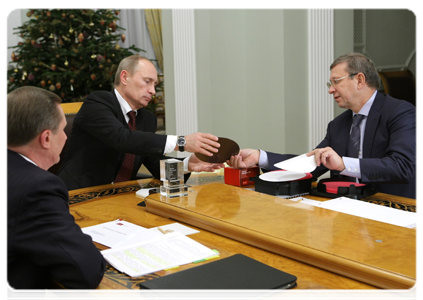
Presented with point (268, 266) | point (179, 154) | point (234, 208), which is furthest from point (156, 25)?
point (268, 266)

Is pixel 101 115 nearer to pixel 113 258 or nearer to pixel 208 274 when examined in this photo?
pixel 113 258

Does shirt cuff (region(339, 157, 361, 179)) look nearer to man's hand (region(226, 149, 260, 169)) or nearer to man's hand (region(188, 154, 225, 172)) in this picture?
man's hand (region(226, 149, 260, 169))

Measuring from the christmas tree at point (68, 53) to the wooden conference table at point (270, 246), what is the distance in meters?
4.04

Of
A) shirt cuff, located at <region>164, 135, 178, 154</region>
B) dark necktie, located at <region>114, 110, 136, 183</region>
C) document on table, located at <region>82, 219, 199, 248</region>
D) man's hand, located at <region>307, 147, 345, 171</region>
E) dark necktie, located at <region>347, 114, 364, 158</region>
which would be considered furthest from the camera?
dark necktie, located at <region>114, 110, 136, 183</region>

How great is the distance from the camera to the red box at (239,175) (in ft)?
7.04

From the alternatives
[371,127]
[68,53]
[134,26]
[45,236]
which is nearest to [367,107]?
[371,127]

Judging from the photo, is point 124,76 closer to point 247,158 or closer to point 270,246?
point 247,158

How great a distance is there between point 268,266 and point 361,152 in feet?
4.62

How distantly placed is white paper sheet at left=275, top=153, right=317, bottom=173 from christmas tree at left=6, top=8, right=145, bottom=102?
14.0 ft

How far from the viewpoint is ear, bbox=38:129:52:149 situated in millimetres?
1171

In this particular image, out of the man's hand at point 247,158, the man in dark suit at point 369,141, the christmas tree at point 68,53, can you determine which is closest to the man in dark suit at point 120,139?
the man's hand at point 247,158

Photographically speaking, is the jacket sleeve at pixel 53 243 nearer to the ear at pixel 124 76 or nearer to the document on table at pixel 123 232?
the document on table at pixel 123 232

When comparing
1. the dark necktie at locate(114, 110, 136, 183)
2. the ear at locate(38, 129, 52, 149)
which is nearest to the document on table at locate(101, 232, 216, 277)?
the ear at locate(38, 129, 52, 149)

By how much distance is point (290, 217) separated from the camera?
1.45 m
